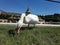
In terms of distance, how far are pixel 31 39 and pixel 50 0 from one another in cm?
138

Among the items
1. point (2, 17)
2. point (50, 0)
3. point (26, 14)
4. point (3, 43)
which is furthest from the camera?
point (2, 17)

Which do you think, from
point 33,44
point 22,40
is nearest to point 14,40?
point 22,40

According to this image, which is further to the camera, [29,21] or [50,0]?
[29,21]

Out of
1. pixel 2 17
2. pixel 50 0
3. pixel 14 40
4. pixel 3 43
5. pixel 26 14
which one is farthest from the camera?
pixel 2 17

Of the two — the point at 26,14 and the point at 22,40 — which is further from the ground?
the point at 26,14

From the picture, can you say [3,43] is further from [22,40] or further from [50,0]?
[50,0]

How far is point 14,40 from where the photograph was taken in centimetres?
493

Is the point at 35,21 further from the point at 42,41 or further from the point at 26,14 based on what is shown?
the point at 42,41

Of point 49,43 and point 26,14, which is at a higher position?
point 26,14

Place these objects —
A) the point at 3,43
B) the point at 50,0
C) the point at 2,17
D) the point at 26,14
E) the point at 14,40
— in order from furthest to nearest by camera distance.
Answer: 1. the point at 2,17
2. the point at 26,14
3. the point at 14,40
4. the point at 3,43
5. the point at 50,0

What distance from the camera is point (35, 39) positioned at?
16.4 feet

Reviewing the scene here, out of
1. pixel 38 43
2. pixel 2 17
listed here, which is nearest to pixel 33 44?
pixel 38 43

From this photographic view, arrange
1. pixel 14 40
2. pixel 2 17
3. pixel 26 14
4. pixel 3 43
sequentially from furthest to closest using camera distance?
pixel 2 17 < pixel 26 14 < pixel 14 40 < pixel 3 43

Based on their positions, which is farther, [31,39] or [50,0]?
[31,39]
